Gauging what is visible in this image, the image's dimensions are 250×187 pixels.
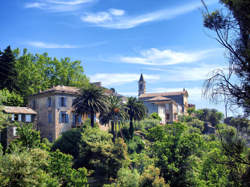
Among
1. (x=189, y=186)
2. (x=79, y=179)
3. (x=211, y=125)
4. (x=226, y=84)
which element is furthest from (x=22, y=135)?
(x=211, y=125)

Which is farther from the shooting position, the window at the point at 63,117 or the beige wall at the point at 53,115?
the window at the point at 63,117

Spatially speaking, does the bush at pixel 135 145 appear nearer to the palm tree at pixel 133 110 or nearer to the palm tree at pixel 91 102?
the palm tree at pixel 133 110

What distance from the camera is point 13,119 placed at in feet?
135

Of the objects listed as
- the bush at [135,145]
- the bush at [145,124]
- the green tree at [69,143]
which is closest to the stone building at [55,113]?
the green tree at [69,143]

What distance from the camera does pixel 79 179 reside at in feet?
84.4

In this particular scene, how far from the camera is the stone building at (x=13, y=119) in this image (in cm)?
3781

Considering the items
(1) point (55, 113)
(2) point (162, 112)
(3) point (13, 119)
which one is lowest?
(3) point (13, 119)

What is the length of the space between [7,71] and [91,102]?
2016cm

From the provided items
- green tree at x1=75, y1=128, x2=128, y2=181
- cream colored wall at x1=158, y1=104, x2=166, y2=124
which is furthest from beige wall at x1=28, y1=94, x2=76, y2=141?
cream colored wall at x1=158, y1=104, x2=166, y2=124

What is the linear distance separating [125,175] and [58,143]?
52.4ft

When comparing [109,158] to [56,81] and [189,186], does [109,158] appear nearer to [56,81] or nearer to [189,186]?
[189,186]

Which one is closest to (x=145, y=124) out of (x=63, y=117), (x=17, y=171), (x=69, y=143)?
(x=63, y=117)

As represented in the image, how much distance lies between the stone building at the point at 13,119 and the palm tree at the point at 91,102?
9222mm

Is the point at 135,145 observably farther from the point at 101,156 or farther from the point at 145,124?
the point at 101,156
